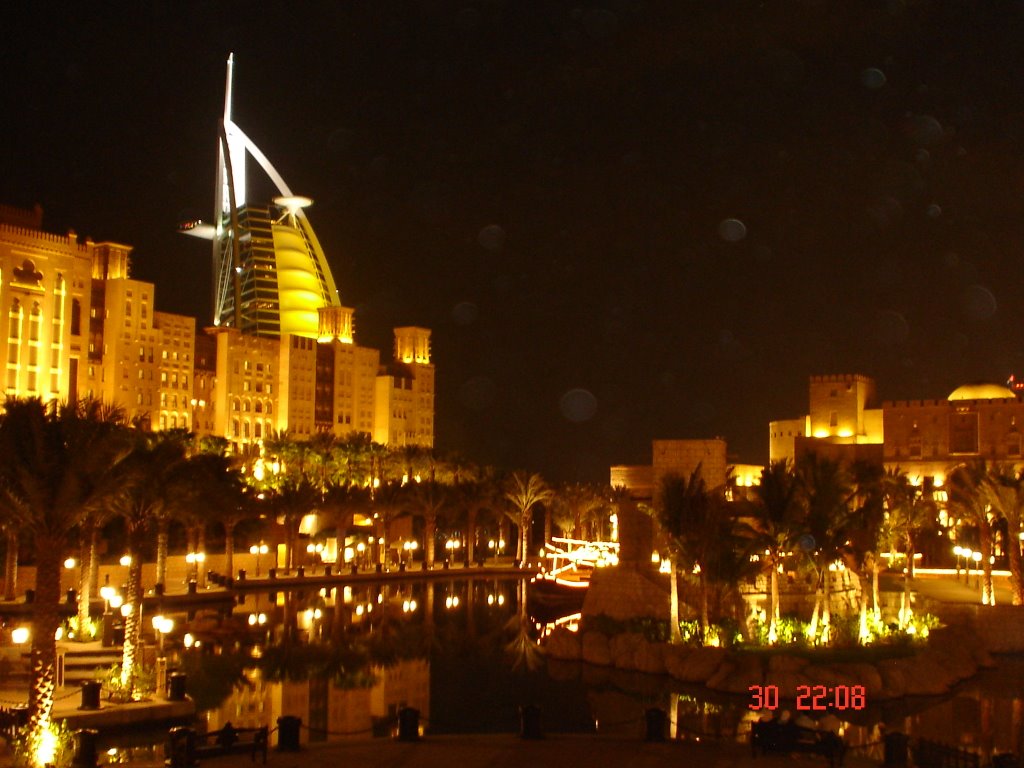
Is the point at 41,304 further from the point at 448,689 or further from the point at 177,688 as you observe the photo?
the point at 177,688

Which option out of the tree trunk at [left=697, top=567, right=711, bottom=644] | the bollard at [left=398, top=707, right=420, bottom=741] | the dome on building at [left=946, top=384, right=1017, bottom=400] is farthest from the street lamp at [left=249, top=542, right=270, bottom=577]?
the dome on building at [left=946, top=384, right=1017, bottom=400]

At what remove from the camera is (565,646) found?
31344 millimetres

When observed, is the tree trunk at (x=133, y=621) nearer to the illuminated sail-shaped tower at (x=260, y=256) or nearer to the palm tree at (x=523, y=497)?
the palm tree at (x=523, y=497)

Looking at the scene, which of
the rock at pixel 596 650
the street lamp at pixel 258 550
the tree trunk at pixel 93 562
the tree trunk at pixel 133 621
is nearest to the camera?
the tree trunk at pixel 133 621

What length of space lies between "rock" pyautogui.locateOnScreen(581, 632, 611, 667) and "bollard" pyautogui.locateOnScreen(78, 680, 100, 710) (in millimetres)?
13893

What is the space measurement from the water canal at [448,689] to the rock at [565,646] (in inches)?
21.4

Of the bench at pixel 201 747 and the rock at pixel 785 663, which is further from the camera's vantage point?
the rock at pixel 785 663

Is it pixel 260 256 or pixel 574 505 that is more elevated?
pixel 260 256

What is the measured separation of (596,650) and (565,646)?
51.6 inches

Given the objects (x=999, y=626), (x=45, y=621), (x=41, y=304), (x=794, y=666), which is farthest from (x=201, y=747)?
(x=41, y=304)

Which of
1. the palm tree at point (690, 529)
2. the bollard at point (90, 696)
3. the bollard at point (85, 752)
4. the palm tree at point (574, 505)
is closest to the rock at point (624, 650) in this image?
the palm tree at point (690, 529)

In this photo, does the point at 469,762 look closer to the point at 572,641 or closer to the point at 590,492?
the point at 572,641

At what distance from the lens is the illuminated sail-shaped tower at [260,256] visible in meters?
117

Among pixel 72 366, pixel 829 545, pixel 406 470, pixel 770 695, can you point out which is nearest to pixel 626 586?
pixel 829 545
